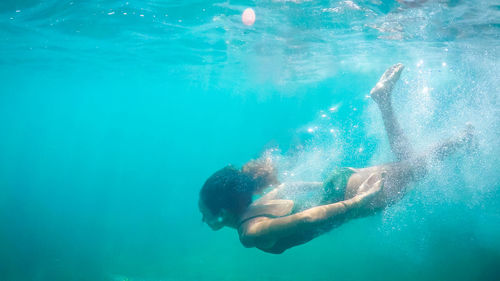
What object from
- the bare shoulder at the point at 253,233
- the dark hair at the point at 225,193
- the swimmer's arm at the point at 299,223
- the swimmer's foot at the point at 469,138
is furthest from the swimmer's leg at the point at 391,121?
the bare shoulder at the point at 253,233

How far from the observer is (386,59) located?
26.5 metres

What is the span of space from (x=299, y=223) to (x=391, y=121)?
4.51m

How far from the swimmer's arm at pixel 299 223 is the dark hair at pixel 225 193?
1.81ft

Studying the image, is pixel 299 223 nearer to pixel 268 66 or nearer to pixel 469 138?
pixel 469 138

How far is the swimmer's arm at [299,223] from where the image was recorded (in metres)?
2.48

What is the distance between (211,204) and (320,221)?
4.45 feet

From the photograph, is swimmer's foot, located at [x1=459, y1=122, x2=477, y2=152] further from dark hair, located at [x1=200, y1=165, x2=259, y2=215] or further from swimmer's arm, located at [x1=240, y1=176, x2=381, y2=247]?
dark hair, located at [x1=200, y1=165, x2=259, y2=215]

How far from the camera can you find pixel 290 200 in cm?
383

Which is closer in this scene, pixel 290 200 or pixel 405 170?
pixel 290 200

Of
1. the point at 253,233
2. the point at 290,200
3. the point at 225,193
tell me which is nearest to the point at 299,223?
the point at 253,233

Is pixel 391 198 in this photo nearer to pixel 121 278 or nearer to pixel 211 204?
pixel 211 204

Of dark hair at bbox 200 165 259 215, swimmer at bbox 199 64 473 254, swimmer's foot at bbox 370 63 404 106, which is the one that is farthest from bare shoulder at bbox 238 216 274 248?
swimmer's foot at bbox 370 63 404 106

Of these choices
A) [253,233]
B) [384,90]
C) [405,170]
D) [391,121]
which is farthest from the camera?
[384,90]

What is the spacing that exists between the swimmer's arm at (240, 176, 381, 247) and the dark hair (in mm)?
551
